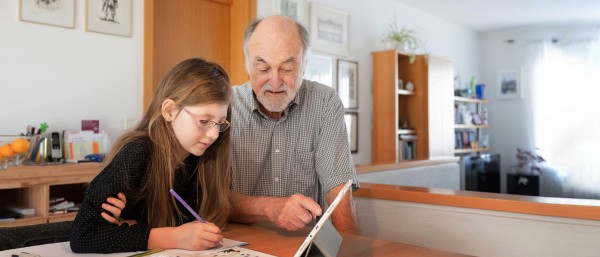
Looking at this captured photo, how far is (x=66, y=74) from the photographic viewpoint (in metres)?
3.06

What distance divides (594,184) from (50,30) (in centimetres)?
695

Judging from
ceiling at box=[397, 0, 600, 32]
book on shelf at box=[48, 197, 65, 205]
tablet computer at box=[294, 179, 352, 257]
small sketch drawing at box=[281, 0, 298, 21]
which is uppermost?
ceiling at box=[397, 0, 600, 32]

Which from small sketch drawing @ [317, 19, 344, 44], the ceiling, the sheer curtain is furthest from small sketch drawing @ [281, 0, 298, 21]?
the sheer curtain

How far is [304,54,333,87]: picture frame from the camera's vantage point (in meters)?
4.74

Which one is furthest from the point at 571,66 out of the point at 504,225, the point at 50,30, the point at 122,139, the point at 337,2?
the point at 122,139

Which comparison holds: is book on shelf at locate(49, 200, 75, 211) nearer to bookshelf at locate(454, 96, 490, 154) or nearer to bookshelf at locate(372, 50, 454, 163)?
bookshelf at locate(372, 50, 454, 163)

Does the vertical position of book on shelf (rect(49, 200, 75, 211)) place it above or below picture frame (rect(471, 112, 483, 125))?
below

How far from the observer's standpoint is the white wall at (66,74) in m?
2.83

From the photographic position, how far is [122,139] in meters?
1.26

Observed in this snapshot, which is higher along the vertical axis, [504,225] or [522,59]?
[522,59]

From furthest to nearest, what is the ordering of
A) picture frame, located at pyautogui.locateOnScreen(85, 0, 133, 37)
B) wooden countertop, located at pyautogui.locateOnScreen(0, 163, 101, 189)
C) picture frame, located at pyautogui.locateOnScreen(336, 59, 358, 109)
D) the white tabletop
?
picture frame, located at pyautogui.locateOnScreen(336, 59, 358, 109)
picture frame, located at pyautogui.locateOnScreen(85, 0, 133, 37)
wooden countertop, located at pyautogui.locateOnScreen(0, 163, 101, 189)
the white tabletop

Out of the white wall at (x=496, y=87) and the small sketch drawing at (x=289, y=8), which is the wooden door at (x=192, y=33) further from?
the white wall at (x=496, y=87)

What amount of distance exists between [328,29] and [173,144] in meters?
3.89

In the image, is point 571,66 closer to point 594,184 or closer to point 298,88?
point 594,184
